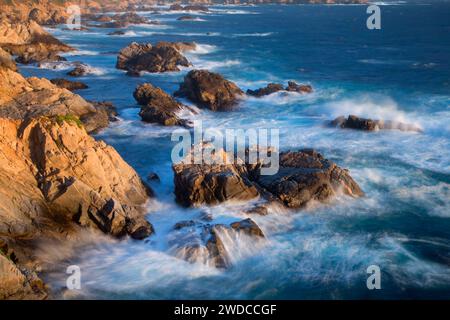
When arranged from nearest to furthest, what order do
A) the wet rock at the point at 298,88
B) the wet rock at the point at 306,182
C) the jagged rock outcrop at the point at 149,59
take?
the wet rock at the point at 306,182
the wet rock at the point at 298,88
the jagged rock outcrop at the point at 149,59

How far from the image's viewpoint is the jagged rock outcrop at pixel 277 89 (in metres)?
48.4

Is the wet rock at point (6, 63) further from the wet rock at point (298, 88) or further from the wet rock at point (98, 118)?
the wet rock at point (298, 88)

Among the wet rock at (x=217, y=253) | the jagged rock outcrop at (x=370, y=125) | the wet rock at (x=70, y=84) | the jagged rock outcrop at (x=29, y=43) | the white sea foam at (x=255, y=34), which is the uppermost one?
the white sea foam at (x=255, y=34)

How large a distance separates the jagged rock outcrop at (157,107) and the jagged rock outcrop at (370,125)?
1251 cm

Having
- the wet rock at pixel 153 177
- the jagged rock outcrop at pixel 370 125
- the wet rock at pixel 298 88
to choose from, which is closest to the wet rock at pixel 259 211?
the wet rock at pixel 153 177

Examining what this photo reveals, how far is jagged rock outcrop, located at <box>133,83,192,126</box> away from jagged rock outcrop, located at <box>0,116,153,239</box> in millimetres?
16429

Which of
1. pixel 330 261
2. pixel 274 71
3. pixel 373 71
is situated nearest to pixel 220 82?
pixel 274 71

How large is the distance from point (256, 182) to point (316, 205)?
10.8 feet

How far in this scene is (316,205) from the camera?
24531 millimetres

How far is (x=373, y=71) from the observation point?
60906mm

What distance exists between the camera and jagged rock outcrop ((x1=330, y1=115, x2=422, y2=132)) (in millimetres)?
37809

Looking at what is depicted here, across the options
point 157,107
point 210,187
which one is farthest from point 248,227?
point 157,107
